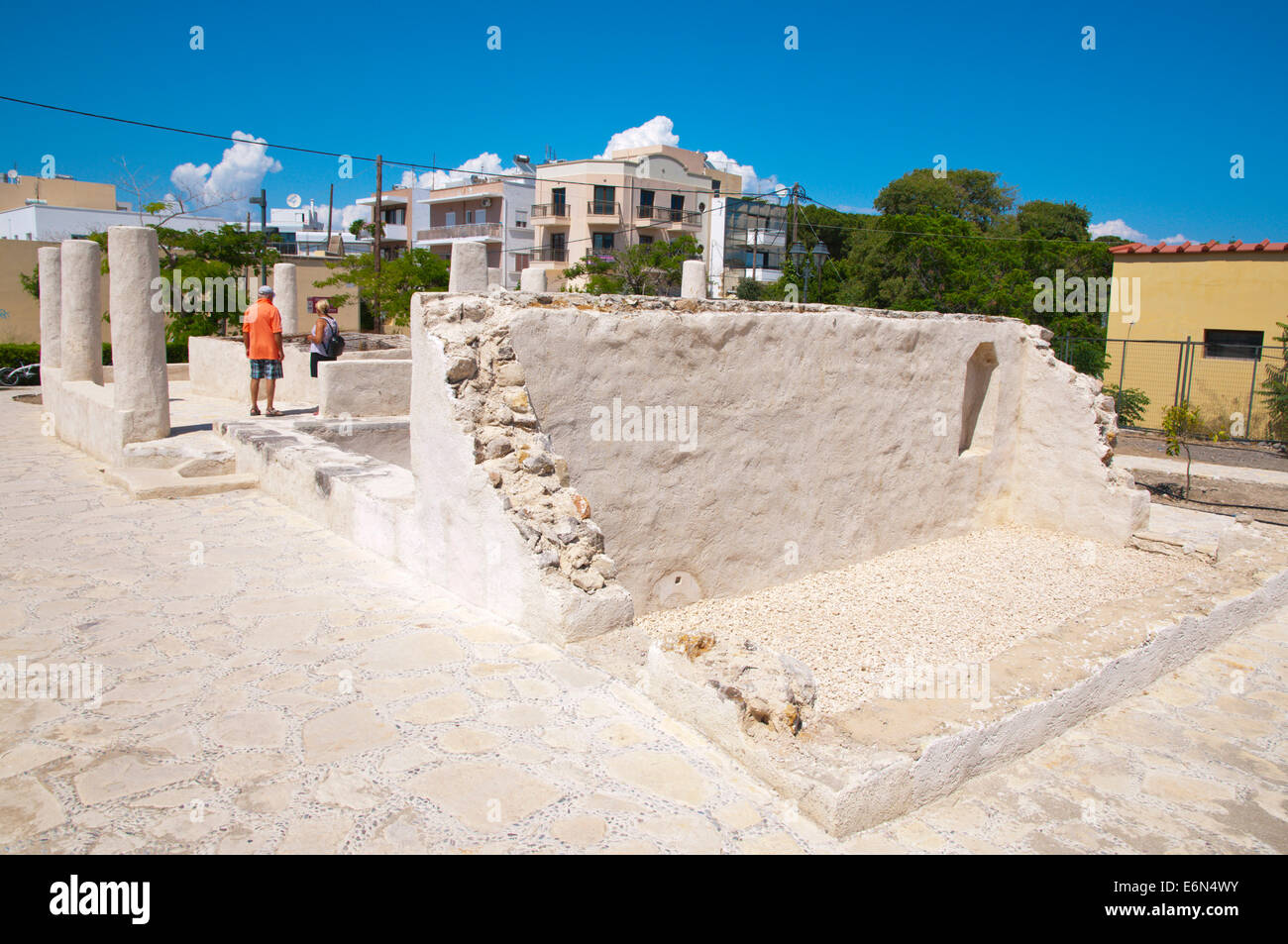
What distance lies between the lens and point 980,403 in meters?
9.22

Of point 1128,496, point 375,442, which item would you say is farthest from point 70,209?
point 1128,496

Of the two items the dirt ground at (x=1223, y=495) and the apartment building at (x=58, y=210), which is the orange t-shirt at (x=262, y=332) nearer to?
the dirt ground at (x=1223, y=495)

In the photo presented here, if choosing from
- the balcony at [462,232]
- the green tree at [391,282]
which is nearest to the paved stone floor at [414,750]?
the green tree at [391,282]

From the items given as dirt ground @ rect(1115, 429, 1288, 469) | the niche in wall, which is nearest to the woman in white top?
the niche in wall

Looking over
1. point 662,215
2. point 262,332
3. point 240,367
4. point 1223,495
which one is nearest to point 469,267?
point 262,332

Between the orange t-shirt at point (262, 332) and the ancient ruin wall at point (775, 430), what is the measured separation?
641 centimetres

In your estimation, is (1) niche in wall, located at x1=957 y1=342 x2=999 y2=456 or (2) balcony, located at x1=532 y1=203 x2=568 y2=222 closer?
(1) niche in wall, located at x1=957 y1=342 x2=999 y2=456

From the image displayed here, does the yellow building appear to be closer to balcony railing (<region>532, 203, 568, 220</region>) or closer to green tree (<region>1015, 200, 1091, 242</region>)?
green tree (<region>1015, 200, 1091, 242</region>)

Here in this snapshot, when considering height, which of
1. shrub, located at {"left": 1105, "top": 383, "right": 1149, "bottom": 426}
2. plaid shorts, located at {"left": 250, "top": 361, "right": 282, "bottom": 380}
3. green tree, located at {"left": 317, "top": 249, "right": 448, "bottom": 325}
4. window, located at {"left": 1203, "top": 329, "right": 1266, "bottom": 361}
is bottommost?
shrub, located at {"left": 1105, "top": 383, "right": 1149, "bottom": 426}

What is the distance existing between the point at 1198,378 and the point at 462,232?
39847 millimetres

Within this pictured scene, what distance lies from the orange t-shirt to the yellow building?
1711 cm

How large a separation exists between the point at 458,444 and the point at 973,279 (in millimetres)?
24920

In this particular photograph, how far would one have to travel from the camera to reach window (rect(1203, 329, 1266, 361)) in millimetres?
18234

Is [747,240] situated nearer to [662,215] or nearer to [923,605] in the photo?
[662,215]
